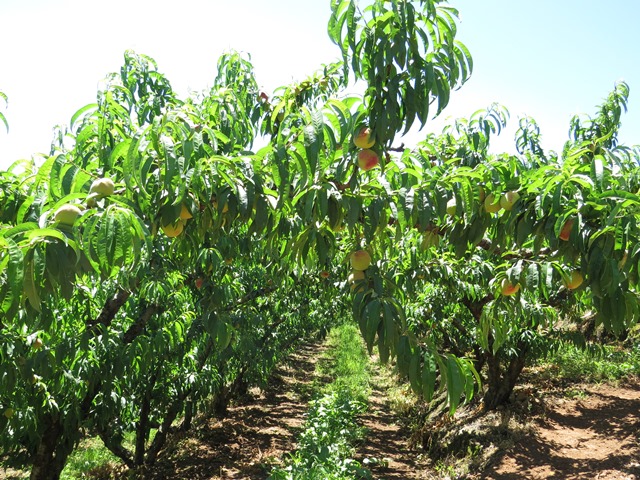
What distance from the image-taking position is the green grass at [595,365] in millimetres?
8398

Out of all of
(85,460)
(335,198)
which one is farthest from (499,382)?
(335,198)

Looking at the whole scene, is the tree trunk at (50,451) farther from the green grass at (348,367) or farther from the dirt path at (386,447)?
the green grass at (348,367)

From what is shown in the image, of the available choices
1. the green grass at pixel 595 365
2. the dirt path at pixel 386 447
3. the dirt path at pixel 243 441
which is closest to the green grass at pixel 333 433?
the dirt path at pixel 386 447

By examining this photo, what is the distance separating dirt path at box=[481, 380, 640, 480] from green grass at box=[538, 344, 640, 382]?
696mm

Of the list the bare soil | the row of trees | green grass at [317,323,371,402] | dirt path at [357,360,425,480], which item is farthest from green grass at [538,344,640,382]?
the row of trees

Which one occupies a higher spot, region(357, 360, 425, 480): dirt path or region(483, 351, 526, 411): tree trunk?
region(483, 351, 526, 411): tree trunk

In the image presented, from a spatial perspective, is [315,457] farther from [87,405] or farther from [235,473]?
[87,405]

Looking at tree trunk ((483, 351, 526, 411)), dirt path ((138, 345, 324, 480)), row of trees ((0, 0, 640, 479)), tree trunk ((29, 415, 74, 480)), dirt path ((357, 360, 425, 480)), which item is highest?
row of trees ((0, 0, 640, 479))

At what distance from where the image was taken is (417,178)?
154 cm

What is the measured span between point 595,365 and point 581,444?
3.29 metres

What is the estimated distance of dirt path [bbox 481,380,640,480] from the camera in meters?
5.14

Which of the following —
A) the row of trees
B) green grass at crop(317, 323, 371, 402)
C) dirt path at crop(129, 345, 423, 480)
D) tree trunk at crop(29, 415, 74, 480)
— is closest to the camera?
the row of trees

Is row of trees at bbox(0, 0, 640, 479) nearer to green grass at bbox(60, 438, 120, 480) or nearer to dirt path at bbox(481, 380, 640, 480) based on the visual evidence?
dirt path at bbox(481, 380, 640, 480)

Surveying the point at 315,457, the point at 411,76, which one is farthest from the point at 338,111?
the point at 315,457
